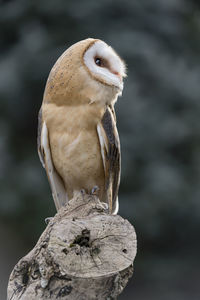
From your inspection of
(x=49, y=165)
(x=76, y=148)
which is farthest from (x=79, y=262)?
(x=49, y=165)

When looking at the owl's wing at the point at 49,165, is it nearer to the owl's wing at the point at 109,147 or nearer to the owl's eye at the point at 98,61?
the owl's wing at the point at 109,147

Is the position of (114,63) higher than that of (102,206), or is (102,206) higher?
(114,63)

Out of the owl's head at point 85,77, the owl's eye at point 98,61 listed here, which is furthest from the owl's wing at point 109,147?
the owl's eye at point 98,61

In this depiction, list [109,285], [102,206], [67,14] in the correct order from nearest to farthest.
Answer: [109,285], [102,206], [67,14]

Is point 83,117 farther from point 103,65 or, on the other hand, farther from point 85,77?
point 103,65

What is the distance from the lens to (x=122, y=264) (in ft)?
8.05

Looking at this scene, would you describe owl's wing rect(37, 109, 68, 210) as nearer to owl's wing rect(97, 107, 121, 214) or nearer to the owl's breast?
the owl's breast

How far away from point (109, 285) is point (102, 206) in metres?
0.59

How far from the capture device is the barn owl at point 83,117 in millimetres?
3557

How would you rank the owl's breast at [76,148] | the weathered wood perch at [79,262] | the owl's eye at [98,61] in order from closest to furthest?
1. the weathered wood perch at [79,262]
2. the owl's breast at [76,148]
3. the owl's eye at [98,61]

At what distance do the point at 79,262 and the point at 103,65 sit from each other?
1612 mm

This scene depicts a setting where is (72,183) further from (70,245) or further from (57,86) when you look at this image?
(70,245)

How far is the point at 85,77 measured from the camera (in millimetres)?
3570

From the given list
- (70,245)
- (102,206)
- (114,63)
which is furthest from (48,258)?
(114,63)
